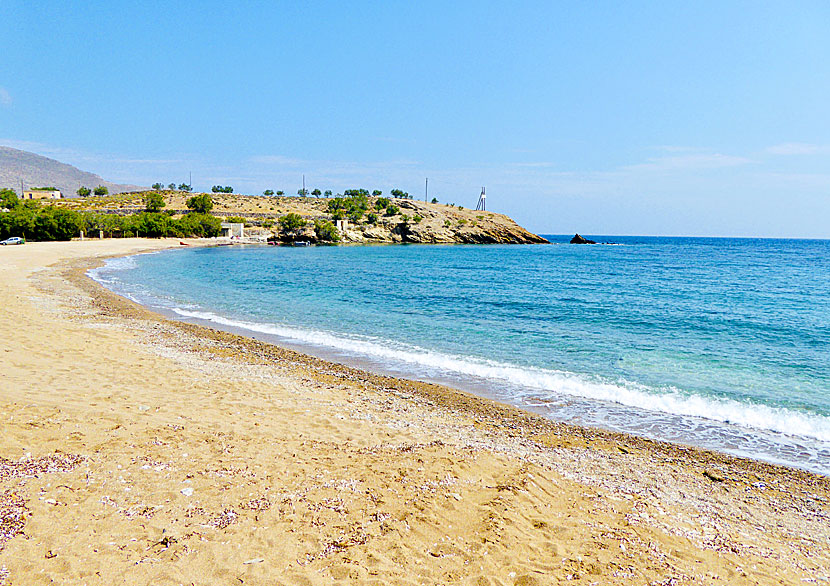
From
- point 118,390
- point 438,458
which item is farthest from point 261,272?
point 438,458

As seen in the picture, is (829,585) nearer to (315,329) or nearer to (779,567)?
(779,567)

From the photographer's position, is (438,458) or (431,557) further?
(438,458)

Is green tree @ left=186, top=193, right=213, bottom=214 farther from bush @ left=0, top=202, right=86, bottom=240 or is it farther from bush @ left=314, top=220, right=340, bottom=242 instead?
bush @ left=0, top=202, right=86, bottom=240

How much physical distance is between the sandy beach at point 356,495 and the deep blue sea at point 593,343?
5.79ft

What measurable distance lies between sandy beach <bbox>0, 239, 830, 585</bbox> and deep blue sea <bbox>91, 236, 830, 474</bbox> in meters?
1.77

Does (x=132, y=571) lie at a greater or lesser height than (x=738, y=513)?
greater

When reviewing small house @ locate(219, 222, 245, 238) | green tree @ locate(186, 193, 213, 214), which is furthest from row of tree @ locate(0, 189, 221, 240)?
small house @ locate(219, 222, 245, 238)

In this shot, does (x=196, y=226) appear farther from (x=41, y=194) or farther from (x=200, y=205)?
(x=41, y=194)

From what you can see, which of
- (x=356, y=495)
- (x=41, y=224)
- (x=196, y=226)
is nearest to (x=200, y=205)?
(x=196, y=226)

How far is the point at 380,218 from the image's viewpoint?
144 meters

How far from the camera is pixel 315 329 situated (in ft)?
62.7

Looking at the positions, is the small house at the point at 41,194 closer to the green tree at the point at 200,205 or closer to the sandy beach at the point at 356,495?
the green tree at the point at 200,205

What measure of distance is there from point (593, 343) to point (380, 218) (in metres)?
131

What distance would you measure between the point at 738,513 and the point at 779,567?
125 centimetres
